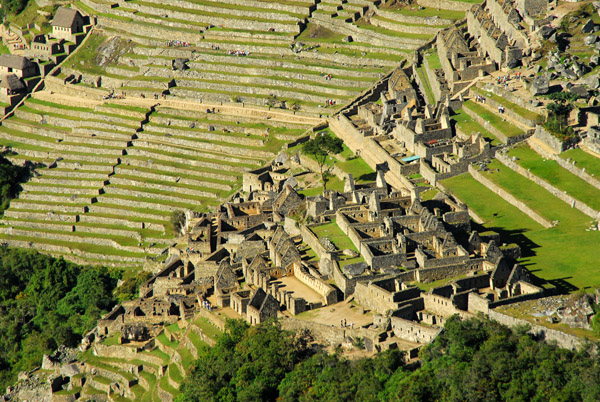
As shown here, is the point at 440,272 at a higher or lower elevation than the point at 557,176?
lower

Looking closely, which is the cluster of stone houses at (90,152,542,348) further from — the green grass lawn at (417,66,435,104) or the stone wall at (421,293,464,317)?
the green grass lawn at (417,66,435,104)

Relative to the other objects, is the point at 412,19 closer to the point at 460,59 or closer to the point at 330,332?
the point at 460,59

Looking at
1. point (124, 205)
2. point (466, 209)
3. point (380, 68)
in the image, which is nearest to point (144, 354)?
point (466, 209)

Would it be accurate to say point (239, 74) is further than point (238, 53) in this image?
No

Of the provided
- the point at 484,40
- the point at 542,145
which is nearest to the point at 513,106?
the point at 542,145

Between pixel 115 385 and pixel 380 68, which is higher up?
pixel 380 68

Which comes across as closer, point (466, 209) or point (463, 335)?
point (463, 335)

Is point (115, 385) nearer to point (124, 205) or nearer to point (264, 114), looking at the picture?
point (124, 205)
